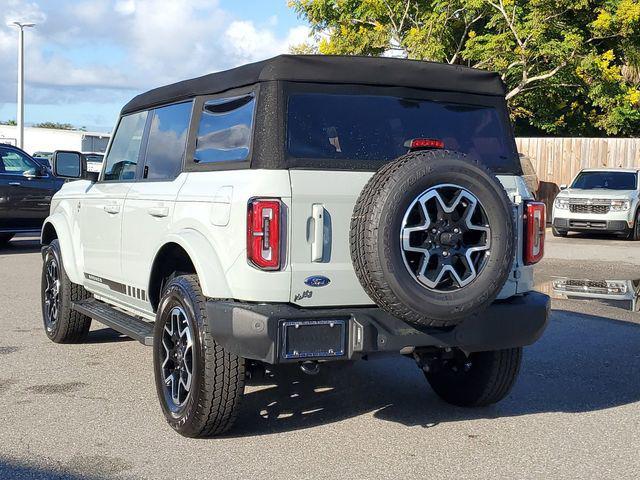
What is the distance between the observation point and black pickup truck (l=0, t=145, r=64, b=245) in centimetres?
1512

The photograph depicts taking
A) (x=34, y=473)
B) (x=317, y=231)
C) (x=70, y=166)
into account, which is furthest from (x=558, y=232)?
(x=34, y=473)

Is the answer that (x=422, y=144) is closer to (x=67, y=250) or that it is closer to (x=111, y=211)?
(x=111, y=211)

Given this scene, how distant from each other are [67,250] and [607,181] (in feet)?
50.8

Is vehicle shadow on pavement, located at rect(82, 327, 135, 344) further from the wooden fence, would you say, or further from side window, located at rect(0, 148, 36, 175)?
the wooden fence

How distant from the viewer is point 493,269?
460cm

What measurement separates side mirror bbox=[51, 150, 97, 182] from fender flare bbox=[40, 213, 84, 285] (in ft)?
1.15

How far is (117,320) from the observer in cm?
629

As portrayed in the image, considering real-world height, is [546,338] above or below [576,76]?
below

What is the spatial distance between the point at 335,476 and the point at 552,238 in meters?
16.1

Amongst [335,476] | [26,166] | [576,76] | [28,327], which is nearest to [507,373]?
[335,476]

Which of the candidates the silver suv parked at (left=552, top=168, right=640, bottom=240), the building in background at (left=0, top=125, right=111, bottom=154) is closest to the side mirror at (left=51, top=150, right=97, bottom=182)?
the silver suv parked at (left=552, top=168, right=640, bottom=240)

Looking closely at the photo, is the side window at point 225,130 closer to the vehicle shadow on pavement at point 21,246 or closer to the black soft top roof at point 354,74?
the black soft top roof at point 354,74

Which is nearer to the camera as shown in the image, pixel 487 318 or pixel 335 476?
pixel 335 476

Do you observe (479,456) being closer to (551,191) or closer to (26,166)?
(26,166)
